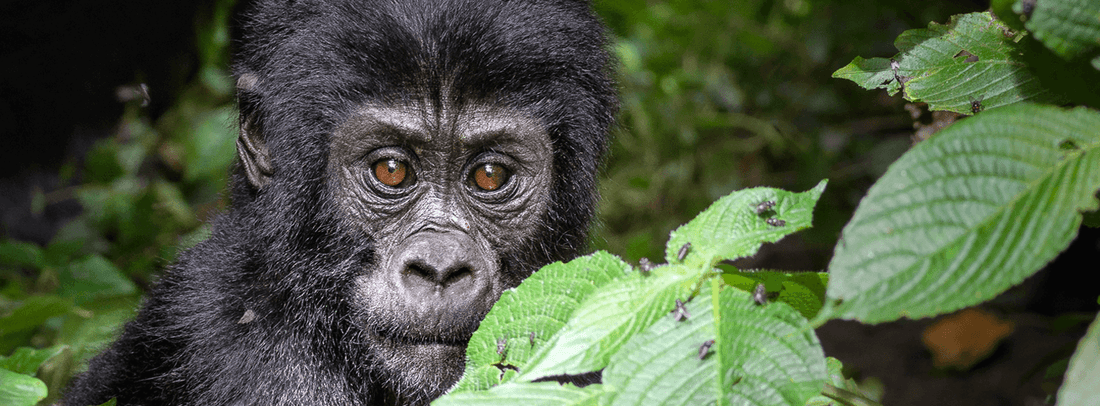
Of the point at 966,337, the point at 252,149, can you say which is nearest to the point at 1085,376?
the point at 252,149

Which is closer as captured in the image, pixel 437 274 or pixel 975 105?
pixel 975 105

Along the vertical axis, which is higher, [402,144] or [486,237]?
[402,144]

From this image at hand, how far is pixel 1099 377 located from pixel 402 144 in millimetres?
2025

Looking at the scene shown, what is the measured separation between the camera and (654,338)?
136 centimetres

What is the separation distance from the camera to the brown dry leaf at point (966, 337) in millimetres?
5543

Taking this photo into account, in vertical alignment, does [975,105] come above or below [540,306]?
above

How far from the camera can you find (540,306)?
1.54 m

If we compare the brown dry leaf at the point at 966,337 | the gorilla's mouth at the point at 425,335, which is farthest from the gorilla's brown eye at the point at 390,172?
the brown dry leaf at the point at 966,337

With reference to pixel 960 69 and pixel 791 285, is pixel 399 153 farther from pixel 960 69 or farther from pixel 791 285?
pixel 960 69

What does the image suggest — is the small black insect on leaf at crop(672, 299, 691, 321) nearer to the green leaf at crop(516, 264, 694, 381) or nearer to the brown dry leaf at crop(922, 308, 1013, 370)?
the green leaf at crop(516, 264, 694, 381)

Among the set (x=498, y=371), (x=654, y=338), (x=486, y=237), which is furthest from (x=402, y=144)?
(x=654, y=338)

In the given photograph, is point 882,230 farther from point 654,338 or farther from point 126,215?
point 126,215

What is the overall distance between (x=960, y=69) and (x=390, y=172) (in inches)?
65.7

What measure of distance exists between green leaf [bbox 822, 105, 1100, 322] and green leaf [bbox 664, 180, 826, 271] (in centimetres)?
24
